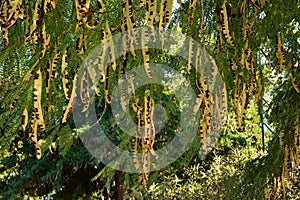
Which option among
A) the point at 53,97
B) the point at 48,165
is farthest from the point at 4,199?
the point at 53,97

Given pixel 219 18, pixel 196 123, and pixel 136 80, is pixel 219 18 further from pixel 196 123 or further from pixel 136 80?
pixel 196 123

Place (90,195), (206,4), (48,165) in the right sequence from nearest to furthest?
(206,4)
(48,165)
(90,195)

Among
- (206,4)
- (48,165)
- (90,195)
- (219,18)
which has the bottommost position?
(90,195)

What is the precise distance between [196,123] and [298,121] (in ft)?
0.96

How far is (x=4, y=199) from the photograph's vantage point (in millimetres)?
4543

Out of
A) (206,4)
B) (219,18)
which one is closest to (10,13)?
(219,18)

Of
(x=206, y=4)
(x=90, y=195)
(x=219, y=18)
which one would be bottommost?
(x=90, y=195)

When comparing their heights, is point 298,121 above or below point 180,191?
above

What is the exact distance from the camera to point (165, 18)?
2.28ft

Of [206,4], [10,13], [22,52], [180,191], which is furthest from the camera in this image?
[180,191]

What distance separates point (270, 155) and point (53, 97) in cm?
82

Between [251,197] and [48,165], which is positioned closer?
[251,197]

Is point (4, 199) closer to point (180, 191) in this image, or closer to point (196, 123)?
point (180, 191)

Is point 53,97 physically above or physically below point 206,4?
below
